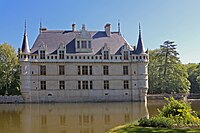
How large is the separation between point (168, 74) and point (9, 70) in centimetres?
2135

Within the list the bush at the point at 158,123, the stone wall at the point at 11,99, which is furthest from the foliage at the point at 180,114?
the stone wall at the point at 11,99

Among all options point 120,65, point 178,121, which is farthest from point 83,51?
point 178,121

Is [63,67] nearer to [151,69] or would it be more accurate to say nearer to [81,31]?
[81,31]

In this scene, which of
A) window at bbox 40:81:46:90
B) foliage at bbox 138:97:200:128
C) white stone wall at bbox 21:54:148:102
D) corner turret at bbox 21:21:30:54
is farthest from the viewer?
window at bbox 40:81:46:90

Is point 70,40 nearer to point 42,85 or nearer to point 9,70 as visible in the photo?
point 42,85

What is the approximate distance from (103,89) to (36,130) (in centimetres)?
2260

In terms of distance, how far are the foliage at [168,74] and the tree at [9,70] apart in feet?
61.4

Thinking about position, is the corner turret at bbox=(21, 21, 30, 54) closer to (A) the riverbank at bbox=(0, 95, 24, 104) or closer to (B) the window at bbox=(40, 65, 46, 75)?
(B) the window at bbox=(40, 65, 46, 75)

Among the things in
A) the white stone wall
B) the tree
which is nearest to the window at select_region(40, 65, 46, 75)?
the white stone wall

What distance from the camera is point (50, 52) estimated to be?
34594mm

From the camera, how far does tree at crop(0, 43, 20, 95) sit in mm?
39681

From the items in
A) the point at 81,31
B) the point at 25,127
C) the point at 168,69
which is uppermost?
the point at 81,31

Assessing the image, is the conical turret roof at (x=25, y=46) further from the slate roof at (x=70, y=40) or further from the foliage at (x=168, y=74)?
the foliage at (x=168, y=74)

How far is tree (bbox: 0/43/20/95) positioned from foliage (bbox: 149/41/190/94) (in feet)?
61.4
